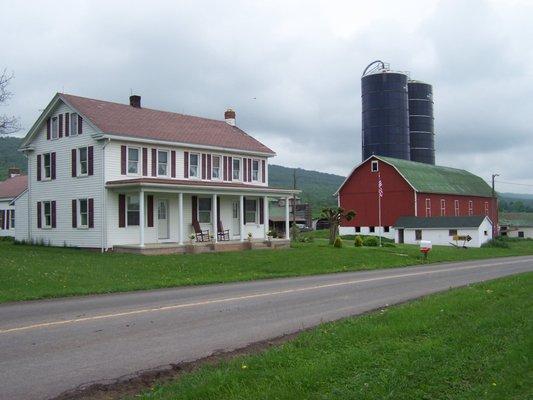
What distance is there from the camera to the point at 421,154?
245 feet

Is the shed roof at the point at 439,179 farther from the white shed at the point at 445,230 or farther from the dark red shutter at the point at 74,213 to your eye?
the dark red shutter at the point at 74,213

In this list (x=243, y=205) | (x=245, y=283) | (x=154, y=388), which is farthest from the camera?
(x=243, y=205)

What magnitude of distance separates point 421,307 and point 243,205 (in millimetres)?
25468

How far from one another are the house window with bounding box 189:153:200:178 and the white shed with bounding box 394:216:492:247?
29.3m

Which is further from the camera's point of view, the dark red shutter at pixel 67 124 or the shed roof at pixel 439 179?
the shed roof at pixel 439 179

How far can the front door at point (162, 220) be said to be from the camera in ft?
107

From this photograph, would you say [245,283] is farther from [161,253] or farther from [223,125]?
[223,125]

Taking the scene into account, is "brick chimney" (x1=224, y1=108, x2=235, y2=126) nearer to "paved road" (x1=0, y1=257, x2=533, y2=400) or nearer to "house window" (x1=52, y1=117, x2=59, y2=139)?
"house window" (x1=52, y1=117, x2=59, y2=139)

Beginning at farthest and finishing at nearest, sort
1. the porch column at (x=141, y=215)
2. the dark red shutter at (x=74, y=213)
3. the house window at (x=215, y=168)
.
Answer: the house window at (x=215, y=168), the dark red shutter at (x=74, y=213), the porch column at (x=141, y=215)

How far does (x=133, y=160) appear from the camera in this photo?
31.6m

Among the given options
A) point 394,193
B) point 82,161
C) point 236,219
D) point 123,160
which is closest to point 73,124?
point 82,161

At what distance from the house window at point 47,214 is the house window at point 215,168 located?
30.0 feet

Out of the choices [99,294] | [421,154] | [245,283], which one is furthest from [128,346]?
[421,154]

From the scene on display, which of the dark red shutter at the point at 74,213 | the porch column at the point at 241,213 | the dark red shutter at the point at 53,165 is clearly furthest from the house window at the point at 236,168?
the dark red shutter at the point at 53,165
